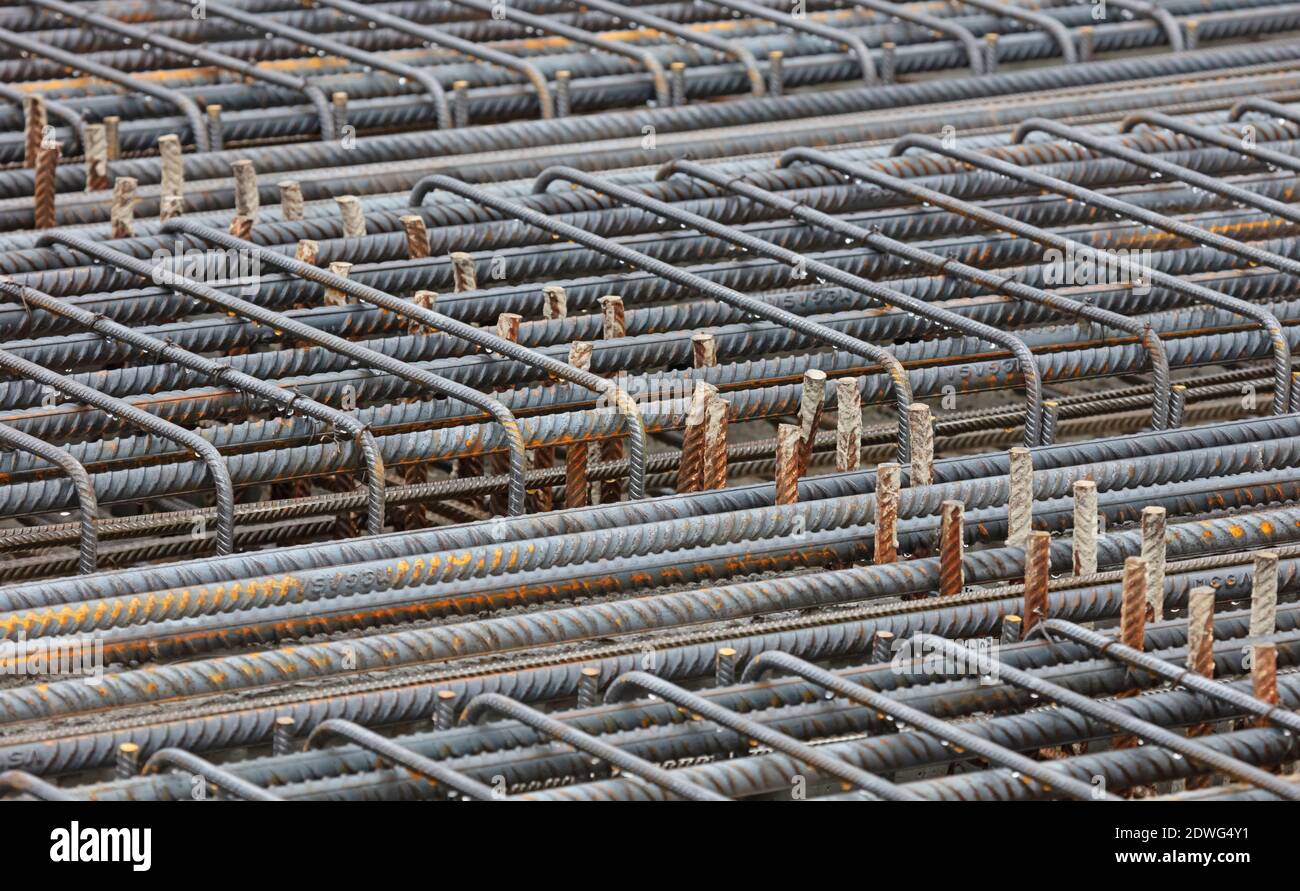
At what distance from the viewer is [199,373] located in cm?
1483

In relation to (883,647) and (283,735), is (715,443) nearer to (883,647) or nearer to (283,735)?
(883,647)

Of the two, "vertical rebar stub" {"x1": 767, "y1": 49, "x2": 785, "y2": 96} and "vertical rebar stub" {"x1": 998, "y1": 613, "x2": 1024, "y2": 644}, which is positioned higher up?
"vertical rebar stub" {"x1": 767, "y1": 49, "x2": 785, "y2": 96}

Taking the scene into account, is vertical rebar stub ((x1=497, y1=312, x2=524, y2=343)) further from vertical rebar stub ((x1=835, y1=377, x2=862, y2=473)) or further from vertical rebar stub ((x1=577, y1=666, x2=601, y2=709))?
vertical rebar stub ((x1=577, y1=666, x2=601, y2=709))

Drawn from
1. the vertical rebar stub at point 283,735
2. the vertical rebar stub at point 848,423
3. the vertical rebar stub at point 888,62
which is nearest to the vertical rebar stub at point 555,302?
the vertical rebar stub at point 848,423

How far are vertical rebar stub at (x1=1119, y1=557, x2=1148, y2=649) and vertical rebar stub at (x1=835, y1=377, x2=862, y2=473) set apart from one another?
8.03 feet

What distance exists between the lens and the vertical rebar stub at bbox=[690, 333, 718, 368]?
15.1 meters

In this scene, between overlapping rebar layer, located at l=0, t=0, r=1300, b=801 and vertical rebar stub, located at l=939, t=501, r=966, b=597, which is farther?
vertical rebar stub, located at l=939, t=501, r=966, b=597

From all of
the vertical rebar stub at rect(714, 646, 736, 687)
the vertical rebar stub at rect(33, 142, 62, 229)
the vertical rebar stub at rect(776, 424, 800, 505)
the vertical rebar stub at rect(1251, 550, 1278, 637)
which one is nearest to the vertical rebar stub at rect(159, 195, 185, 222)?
the vertical rebar stub at rect(33, 142, 62, 229)

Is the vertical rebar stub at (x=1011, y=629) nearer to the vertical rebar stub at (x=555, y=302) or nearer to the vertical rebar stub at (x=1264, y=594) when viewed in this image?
the vertical rebar stub at (x=1264, y=594)

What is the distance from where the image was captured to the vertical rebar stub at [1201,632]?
11578 mm

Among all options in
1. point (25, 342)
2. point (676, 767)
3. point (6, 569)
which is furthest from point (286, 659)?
point (25, 342)

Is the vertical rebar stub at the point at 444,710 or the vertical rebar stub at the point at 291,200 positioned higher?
the vertical rebar stub at the point at 291,200

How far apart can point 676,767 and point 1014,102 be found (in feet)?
33.8

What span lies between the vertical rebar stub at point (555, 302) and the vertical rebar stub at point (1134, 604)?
4777mm
